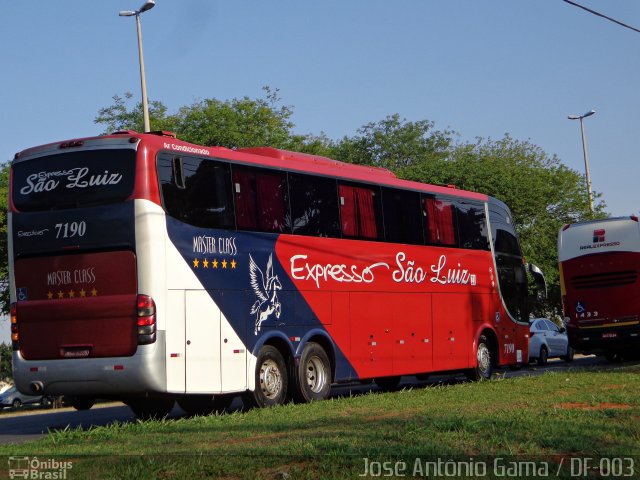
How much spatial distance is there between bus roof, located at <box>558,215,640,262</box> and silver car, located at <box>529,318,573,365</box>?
6.20 metres

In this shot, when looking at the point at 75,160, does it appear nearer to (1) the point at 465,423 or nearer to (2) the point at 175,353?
(2) the point at 175,353

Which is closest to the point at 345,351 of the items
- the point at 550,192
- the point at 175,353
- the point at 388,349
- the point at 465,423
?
the point at 388,349

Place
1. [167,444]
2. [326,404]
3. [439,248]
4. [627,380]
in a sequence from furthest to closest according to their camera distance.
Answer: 1. [439,248]
2. [627,380]
3. [326,404]
4. [167,444]

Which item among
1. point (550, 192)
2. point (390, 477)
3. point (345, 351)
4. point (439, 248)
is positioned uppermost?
point (550, 192)

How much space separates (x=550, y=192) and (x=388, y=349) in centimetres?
3314

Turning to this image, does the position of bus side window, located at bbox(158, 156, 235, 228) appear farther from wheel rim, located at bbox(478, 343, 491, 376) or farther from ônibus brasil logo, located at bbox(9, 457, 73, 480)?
wheel rim, located at bbox(478, 343, 491, 376)

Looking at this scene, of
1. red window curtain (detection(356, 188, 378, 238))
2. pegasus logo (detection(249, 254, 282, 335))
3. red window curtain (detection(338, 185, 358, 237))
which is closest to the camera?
pegasus logo (detection(249, 254, 282, 335))

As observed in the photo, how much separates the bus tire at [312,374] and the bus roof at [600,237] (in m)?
13.2

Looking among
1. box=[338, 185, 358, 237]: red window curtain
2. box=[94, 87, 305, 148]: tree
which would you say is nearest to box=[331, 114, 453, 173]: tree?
box=[94, 87, 305, 148]: tree

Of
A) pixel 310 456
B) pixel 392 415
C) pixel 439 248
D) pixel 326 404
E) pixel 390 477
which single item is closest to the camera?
pixel 390 477

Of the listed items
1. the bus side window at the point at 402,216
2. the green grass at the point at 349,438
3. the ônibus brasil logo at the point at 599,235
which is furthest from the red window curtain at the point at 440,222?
the ônibus brasil logo at the point at 599,235

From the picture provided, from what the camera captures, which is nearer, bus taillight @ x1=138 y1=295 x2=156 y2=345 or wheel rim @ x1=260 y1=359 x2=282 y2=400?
bus taillight @ x1=138 y1=295 x2=156 y2=345

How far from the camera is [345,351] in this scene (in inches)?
731

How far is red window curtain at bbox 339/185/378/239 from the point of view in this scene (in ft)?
61.5
